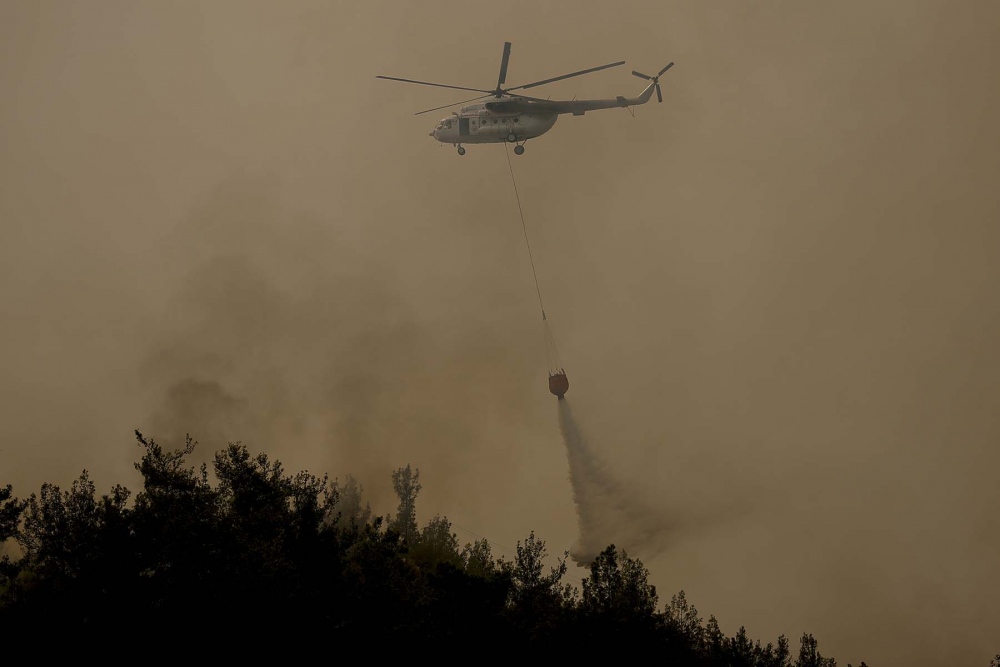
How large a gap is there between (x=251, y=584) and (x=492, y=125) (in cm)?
4397

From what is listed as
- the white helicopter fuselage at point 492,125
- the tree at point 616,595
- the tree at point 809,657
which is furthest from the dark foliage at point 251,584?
the white helicopter fuselage at point 492,125

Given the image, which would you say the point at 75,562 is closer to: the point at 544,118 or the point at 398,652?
the point at 398,652

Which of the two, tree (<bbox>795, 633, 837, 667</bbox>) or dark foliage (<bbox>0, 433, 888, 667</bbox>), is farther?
tree (<bbox>795, 633, 837, 667</bbox>)

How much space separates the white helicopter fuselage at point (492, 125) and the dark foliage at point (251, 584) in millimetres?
33258

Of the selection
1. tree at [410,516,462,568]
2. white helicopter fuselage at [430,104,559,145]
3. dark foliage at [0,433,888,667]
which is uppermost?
white helicopter fuselage at [430,104,559,145]

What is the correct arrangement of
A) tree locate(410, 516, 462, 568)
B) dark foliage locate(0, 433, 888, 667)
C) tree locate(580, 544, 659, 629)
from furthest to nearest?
tree locate(410, 516, 462, 568), tree locate(580, 544, 659, 629), dark foliage locate(0, 433, 888, 667)

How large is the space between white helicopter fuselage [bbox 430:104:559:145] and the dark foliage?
33258 millimetres

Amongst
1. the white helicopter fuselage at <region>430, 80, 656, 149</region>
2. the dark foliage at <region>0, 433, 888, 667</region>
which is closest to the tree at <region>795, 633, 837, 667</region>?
the dark foliage at <region>0, 433, 888, 667</region>

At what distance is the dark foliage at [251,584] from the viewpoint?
40031 mm

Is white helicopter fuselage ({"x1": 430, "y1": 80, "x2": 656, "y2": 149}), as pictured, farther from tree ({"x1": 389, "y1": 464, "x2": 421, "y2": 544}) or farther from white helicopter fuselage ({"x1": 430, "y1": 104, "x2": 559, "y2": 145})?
tree ({"x1": 389, "y1": 464, "x2": 421, "y2": 544})

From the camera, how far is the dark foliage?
1576 inches

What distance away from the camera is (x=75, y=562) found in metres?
42.5

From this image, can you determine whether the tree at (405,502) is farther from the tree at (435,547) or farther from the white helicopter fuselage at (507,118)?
the white helicopter fuselage at (507,118)

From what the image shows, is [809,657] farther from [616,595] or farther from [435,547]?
[435,547]
